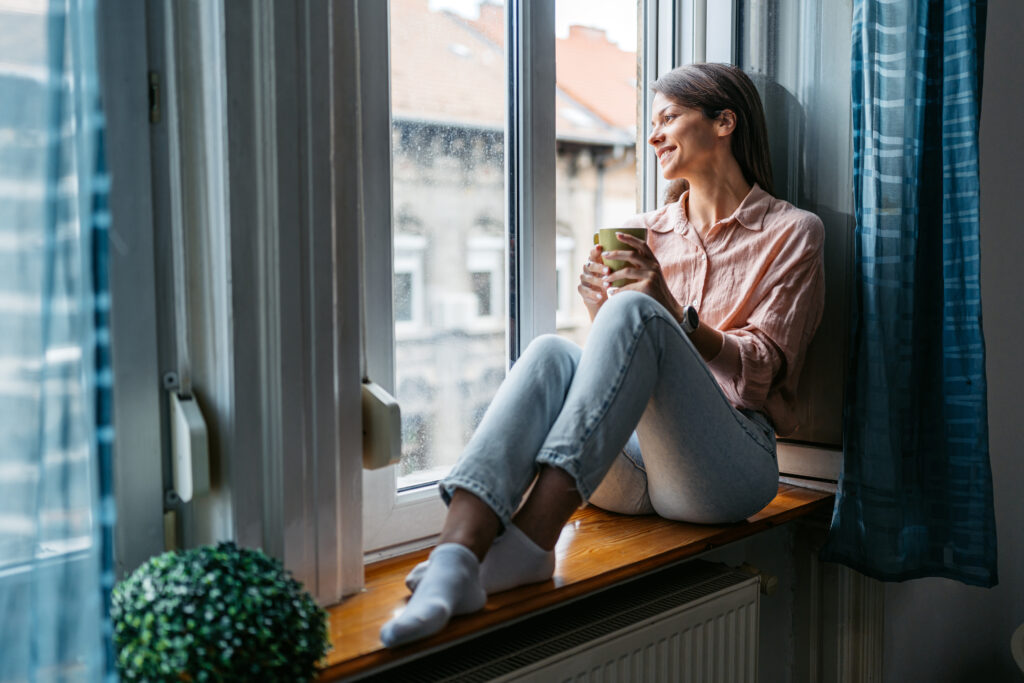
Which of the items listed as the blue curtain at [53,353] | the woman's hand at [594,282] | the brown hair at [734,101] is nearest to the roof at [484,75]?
the brown hair at [734,101]

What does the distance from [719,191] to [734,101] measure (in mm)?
157

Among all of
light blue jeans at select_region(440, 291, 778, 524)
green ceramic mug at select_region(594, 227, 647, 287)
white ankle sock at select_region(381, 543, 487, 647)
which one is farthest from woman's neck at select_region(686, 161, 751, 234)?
white ankle sock at select_region(381, 543, 487, 647)

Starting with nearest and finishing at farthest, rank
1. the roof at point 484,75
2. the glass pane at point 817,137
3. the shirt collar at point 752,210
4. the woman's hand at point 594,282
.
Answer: the roof at point 484,75, the woman's hand at point 594,282, the shirt collar at point 752,210, the glass pane at point 817,137

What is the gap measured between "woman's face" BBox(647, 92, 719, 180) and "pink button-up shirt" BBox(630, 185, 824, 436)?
3.9 inches

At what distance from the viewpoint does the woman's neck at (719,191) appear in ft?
5.04

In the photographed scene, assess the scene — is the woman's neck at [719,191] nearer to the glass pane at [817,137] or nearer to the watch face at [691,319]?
the glass pane at [817,137]

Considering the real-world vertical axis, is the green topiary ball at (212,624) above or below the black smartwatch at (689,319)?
below

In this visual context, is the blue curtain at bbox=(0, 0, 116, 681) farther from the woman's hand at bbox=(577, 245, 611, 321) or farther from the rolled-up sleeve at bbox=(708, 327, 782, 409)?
the rolled-up sleeve at bbox=(708, 327, 782, 409)

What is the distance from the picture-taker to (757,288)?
1453mm

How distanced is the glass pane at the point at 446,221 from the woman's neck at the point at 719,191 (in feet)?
1.22

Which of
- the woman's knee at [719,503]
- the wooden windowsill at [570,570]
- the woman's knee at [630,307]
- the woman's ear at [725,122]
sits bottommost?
the wooden windowsill at [570,570]

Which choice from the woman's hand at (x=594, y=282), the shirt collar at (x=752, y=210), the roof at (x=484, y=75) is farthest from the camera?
the shirt collar at (x=752, y=210)

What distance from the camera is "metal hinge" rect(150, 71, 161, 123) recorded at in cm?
94

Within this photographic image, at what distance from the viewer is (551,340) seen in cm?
120
